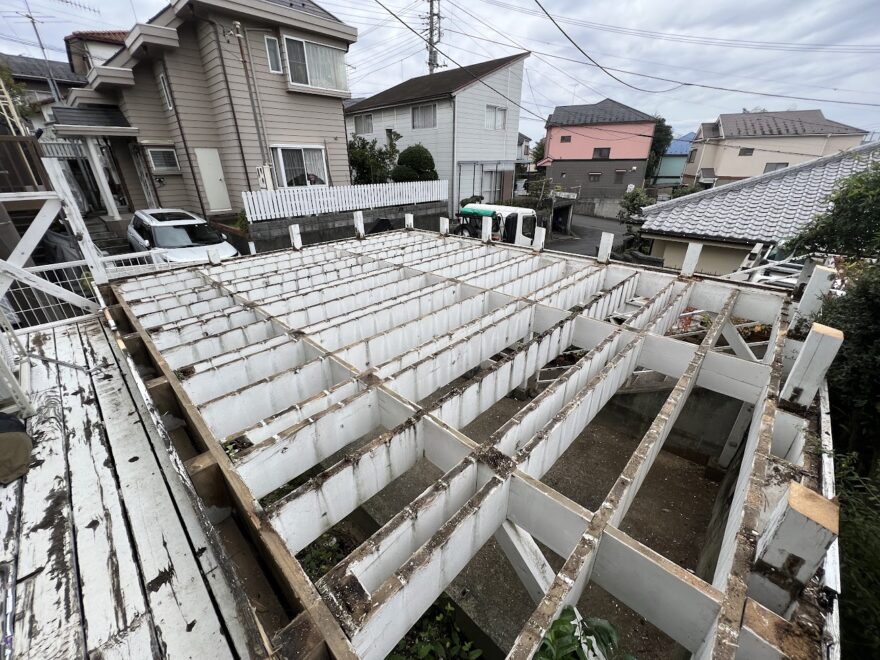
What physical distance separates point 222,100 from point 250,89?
45.8 inches

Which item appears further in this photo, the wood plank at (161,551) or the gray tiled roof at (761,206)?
the gray tiled roof at (761,206)

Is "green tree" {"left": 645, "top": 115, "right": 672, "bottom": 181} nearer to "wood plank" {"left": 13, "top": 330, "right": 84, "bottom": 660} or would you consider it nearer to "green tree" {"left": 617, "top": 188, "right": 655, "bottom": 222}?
"green tree" {"left": 617, "top": 188, "right": 655, "bottom": 222}

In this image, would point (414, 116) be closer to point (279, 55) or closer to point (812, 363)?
point (279, 55)

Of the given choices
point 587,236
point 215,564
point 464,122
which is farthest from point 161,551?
point 587,236

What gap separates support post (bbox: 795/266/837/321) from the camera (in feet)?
15.5

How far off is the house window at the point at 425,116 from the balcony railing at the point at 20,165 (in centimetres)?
1865

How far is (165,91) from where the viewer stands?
14.6 metres

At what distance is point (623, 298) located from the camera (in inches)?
259

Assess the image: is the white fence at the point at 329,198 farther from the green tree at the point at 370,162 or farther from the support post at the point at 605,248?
the support post at the point at 605,248

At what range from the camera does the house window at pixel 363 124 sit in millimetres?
26672

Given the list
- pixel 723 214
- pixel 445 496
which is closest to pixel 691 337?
pixel 723 214

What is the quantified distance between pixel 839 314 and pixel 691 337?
4074 millimetres

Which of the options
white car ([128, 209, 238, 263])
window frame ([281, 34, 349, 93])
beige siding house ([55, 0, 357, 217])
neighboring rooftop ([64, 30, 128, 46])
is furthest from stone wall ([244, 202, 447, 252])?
neighboring rooftop ([64, 30, 128, 46])

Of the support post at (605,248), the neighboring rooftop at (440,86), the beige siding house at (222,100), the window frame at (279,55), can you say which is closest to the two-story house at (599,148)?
the neighboring rooftop at (440,86)
